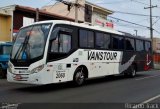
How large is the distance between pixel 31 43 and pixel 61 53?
1.48 m

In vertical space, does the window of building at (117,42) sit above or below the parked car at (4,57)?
above

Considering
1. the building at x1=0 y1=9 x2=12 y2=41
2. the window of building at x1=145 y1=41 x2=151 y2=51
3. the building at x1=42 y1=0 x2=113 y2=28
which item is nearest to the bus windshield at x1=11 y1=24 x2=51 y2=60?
the window of building at x1=145 y1=41 x2=151 y2=51

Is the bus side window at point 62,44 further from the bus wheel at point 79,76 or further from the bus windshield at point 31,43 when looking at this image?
the bus wheel at point 79,76

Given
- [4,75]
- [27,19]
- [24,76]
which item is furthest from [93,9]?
[24,76]

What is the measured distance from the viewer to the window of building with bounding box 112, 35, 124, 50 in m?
19.7

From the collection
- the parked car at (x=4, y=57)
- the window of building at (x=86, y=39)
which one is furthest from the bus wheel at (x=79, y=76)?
the parked car at (x=4, y=57)

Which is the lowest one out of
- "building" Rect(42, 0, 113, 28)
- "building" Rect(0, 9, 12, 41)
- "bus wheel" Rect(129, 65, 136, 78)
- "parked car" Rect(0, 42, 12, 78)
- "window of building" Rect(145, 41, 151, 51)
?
"bus wheel" Rect(129, 65, 136, 78)

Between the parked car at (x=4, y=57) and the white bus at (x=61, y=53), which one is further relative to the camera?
the parked car at (x=4, y=57)

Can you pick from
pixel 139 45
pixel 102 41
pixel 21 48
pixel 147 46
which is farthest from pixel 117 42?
pixel 21 48

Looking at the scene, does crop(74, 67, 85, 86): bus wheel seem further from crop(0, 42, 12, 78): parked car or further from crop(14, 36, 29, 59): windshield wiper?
crop(0, 42, 12, 78): parked car

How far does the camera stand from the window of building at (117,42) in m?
19.7

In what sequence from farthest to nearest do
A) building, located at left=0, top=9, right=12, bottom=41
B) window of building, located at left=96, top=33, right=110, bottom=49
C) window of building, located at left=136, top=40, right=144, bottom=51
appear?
building, located at left=0, top=9, right=12, bottom=41, window of building, located at left=136, top=40, right=144, bottom=51, window of building, located at left=96, top=33, right=110, bottom=49

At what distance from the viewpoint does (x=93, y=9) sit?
1913 inches

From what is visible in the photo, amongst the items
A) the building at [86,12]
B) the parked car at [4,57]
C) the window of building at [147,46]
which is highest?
the building at [86,12]
